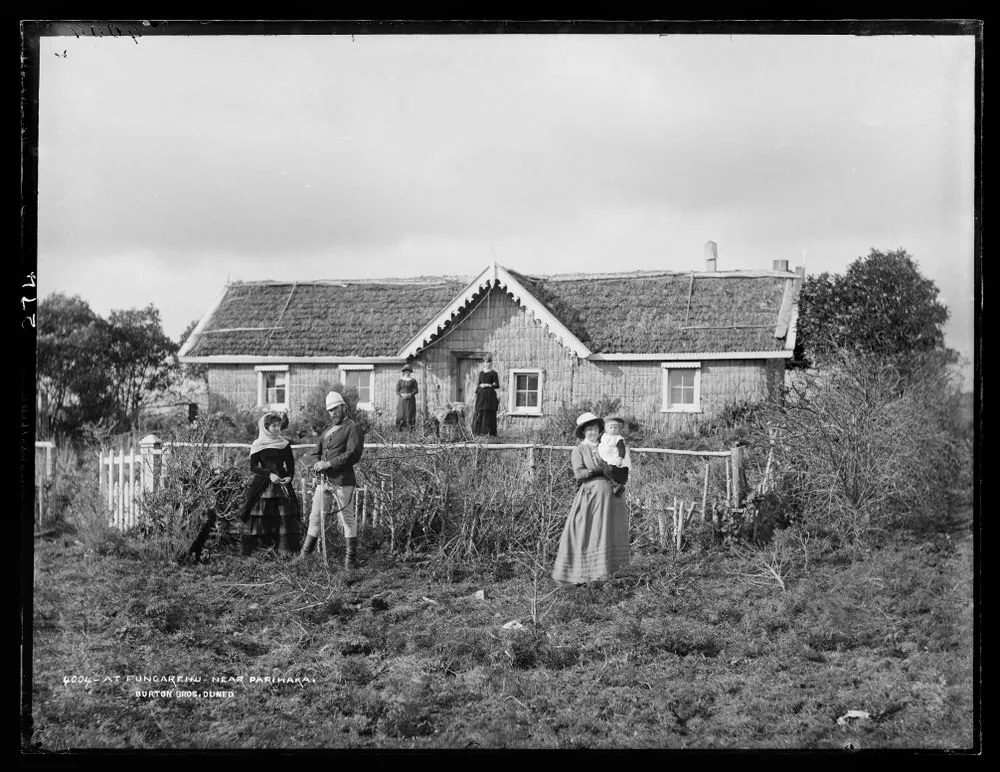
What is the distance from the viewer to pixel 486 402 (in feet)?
14.0

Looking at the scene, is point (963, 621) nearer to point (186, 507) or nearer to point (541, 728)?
point (541, 728)

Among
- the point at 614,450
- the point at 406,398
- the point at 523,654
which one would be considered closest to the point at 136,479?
the point at 406,398

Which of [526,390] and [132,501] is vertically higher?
[526,390]

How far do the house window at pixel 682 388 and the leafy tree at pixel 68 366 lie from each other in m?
2.94

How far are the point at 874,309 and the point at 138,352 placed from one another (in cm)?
381

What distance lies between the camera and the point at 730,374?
4.14 meters

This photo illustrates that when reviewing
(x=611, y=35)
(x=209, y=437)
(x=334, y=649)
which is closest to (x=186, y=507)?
(x=209, y=437)

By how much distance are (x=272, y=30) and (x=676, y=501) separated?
3.21 metres

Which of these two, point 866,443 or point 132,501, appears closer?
point 866,443

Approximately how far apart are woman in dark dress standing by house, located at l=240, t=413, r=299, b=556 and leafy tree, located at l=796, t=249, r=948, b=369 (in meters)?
2.76

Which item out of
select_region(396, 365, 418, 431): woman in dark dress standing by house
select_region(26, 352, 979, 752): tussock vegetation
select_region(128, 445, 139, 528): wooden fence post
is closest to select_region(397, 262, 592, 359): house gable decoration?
select_region(396, 365, 418, 431): woman in dark dress standing by house

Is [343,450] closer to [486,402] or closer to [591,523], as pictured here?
[486,402]

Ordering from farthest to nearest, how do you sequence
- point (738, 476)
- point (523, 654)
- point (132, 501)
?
point (132, 501) → point (738, 476) → point (523, 654)
